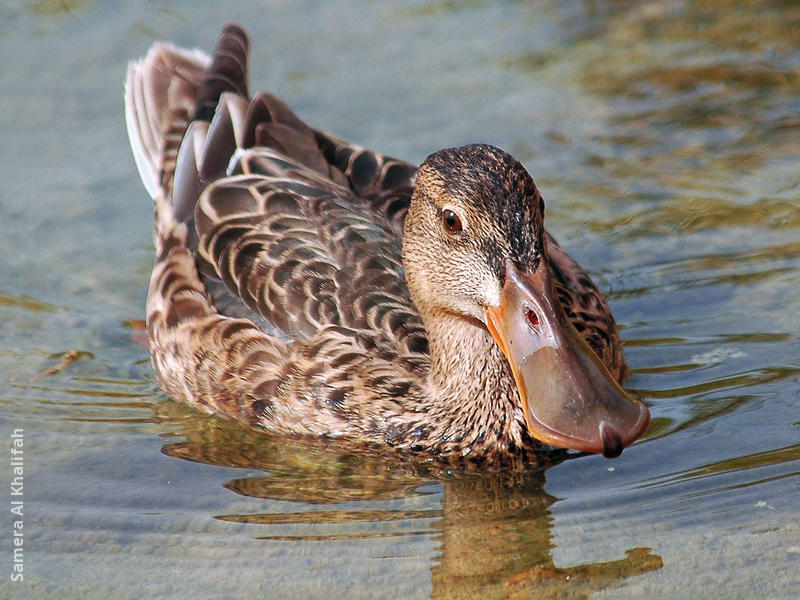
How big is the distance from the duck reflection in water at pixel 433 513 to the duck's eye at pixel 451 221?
1166mm

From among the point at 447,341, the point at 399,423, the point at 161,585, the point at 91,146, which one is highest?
the point at 91,146

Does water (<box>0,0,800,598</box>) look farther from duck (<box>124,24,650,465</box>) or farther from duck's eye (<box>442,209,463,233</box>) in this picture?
duck's eye (<box>442,209,463,233</box>)

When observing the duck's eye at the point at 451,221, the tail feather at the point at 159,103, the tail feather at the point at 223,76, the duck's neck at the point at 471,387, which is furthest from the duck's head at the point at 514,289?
the tail feather at the point at 159,103

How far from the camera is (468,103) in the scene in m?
9.67

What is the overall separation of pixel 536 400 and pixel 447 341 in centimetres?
95

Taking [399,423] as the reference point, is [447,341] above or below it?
above

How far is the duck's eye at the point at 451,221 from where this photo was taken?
5.58 m

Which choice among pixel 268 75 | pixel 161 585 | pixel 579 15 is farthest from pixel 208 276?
pixel 579 15

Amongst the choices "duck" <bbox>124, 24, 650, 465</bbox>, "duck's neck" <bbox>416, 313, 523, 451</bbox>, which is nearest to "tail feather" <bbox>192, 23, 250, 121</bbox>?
"duck" <bbox>124, 24, 650, 465</bbox>

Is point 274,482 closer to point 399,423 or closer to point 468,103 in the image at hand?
point 399,423

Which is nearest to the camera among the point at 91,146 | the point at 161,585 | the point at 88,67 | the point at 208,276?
the point at 161,585

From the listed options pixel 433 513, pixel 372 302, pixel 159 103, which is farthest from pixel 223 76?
pixel 433 513

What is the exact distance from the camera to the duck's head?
5.03 metres

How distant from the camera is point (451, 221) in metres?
5.62
